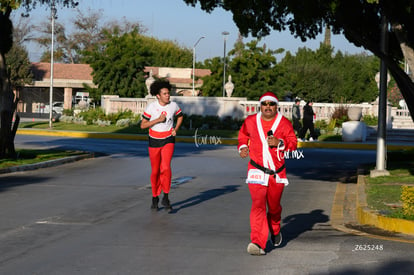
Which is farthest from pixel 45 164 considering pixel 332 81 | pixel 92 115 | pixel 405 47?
pixel 332 81

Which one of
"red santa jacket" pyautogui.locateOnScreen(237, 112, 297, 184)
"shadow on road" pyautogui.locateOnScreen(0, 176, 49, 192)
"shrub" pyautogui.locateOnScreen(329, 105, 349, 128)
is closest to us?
"red santa jacket" pyautogui.locateOnScreen(237, 112, 297, 184)

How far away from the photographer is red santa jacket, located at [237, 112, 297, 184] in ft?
27.3

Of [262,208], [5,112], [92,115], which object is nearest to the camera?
[262,208]

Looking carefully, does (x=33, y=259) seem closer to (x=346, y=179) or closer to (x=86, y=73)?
(x=346, y=179)

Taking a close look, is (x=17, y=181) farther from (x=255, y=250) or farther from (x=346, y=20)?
(x=255, y=250)

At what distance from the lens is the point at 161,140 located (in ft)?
38.7

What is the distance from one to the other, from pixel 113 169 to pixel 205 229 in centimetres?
989

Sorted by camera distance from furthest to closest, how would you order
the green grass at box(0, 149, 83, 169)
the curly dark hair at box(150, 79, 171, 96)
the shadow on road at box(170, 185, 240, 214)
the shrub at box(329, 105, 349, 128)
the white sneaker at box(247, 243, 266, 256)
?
the shrub at box(329, 105, 349, 128) → the green grass at box(0, 149, 83, 169) → the shadow on road at box(170, 185, 240, 214) → the curly dark hair at box(150, 79, 171, 96) → the white sneaker at box(247, 243, 266, 256)

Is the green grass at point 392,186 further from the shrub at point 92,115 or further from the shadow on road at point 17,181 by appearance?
the shrub at point 92,115

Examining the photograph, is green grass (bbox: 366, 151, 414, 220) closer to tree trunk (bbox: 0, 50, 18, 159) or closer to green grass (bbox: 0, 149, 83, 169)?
green grass (bbox: 0, 149, 83, 169)

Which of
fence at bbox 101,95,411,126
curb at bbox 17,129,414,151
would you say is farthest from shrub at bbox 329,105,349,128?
curb at bbox 17,129,414,151

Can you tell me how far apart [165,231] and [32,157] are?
1214 centimetres

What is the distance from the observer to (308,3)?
14969 mm

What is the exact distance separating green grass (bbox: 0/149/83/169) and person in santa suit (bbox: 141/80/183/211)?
23.8ft
